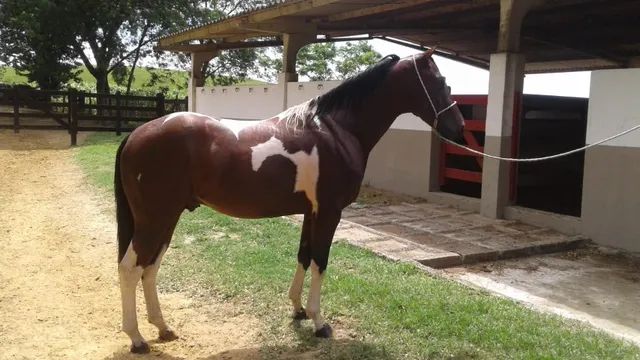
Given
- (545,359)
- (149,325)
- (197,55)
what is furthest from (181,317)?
(197,55)

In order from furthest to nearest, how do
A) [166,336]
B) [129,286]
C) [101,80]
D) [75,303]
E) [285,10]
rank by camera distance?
1. [101,80]
2. [285,10]
3. [75,303]
4. [166,336]
5. [129,286]

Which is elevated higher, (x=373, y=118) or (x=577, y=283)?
(x=373, y=118)

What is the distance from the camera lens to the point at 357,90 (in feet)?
11.5

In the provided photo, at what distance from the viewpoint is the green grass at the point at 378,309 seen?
10.7 ft

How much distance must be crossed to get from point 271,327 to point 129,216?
44.6 inches

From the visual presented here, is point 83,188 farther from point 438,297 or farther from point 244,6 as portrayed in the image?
point 244,6

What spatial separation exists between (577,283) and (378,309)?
239cm

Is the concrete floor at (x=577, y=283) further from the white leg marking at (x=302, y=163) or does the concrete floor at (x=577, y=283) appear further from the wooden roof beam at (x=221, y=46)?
the wooden roof beam at (x=221, y=46)

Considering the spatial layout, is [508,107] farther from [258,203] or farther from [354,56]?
[354,56]

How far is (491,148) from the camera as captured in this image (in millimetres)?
7383

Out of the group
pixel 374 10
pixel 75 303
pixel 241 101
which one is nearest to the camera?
pixel 75 303

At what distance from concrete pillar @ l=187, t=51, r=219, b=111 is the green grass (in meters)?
11.0

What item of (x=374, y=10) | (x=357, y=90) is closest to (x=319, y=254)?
(x=357, y=90)

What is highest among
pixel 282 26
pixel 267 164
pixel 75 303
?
pixel 282 26
